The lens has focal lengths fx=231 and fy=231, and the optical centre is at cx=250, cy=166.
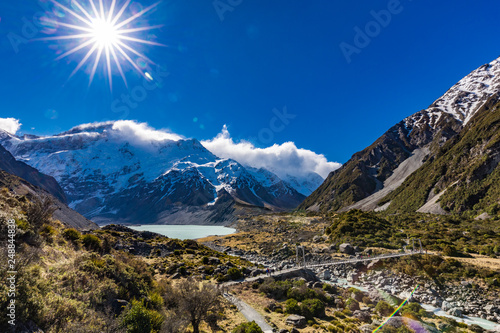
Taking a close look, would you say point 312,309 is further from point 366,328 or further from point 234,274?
point 234,274

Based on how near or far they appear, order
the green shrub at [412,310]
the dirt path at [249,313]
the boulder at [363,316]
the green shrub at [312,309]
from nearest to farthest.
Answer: the dirt path at [249,313]
the green shrub at [412,310]
the boulder at [363,316]
the green shrub at [312,309]

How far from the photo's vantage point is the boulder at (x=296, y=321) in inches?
765

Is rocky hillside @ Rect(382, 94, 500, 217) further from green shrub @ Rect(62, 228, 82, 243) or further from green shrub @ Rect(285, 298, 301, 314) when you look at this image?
green shrub @ Rect(62, 228, 82, 243)

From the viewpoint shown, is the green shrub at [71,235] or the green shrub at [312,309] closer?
the green shrub at [71,235]

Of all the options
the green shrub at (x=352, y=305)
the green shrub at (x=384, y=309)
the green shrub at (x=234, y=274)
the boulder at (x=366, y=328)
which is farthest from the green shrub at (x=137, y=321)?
the green shrub at (x=384, y=309)

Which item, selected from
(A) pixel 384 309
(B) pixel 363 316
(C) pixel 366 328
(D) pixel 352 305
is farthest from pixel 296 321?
(A) pixel 384 309

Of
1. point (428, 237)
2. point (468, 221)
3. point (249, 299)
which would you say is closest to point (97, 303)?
point (249, 299)

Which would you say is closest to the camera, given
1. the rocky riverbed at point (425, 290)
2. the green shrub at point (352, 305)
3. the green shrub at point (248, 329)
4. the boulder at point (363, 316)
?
the green shrub at point (248, 329)

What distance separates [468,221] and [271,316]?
7190 cm

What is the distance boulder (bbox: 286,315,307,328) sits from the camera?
1944cm

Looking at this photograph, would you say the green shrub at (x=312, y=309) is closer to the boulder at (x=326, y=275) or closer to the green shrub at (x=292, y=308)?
the green shrub at (x=292, y=308)

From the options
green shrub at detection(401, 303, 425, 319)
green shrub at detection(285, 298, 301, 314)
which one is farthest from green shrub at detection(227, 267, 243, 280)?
green shrub at detection(401, 303, 425, 319)

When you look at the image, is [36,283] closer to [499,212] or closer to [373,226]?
[373,226]

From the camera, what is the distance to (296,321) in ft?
64.6
